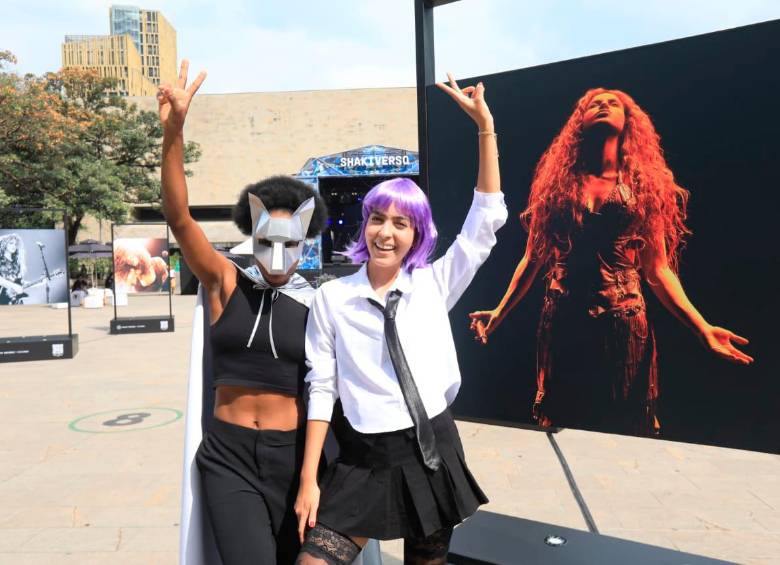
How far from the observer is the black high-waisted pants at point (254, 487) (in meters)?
1.91

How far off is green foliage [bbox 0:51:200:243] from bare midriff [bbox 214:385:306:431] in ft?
65.5

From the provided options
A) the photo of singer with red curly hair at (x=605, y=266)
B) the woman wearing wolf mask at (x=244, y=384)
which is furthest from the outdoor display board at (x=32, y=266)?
the photo of singer with red curly hair at (x=605, y=266)

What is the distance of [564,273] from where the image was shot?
270cm

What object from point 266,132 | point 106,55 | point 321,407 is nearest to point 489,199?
point 321,407

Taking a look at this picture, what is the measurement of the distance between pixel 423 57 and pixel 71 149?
27172mm

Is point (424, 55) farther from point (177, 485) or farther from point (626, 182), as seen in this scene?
point (177, 485)

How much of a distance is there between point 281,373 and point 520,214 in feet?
4.50

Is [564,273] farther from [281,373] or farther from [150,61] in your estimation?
[150,61]

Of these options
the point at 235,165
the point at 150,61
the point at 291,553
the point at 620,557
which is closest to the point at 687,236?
the point at 620,557

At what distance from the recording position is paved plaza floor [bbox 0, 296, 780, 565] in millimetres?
3555

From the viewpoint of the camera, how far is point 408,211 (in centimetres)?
190

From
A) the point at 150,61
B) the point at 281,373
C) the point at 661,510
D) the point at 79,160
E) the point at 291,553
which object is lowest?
the point at 661,510

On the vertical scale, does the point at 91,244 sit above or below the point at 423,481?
above

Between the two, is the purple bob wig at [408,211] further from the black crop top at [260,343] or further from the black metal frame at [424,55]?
the black metal frame at [424,55]
